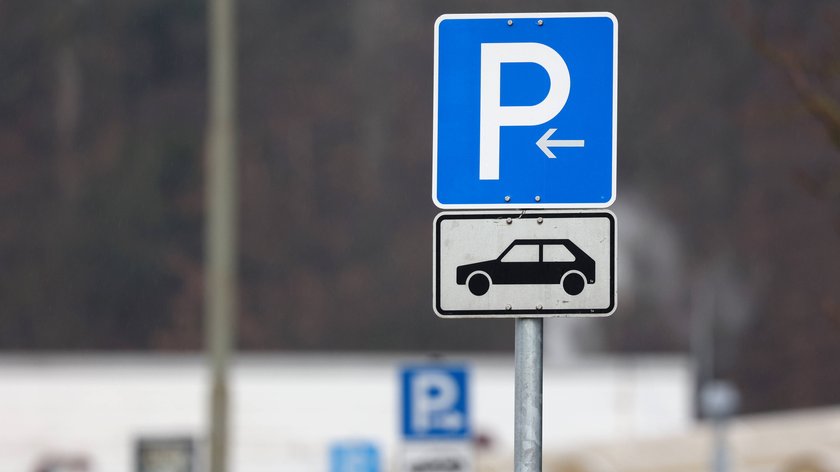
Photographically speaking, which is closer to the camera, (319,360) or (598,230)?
(598,230)

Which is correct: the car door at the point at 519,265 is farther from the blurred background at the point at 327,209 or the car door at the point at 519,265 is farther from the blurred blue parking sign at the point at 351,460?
the blurred background at the point at 327,209

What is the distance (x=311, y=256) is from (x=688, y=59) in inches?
313

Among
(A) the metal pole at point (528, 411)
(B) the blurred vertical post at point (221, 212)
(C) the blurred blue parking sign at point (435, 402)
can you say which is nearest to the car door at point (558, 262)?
(A) the metal pole at point (528, 411)

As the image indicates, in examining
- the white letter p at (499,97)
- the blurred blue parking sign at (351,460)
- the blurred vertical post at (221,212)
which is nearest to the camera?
the white letter p at (499,97)

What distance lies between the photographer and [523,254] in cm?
504

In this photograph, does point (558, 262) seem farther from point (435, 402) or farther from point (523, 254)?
point (435, 402)

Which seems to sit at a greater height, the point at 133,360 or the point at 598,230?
the point at 598,230

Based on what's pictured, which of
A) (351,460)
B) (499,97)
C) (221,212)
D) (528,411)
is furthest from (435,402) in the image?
(528,411)

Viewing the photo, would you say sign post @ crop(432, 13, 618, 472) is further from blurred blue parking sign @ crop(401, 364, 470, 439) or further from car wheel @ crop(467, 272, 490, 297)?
blurred blue parking sign @ crop(401, 364, 470, 439)

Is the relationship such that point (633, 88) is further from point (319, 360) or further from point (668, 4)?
point (319, 360)

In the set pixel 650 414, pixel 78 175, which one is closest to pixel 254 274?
pixel 78 175

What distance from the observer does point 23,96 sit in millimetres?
33562

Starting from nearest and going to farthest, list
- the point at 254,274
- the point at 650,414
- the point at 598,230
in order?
the point at 598,230 → the point at 650,414 → the point at 254,274

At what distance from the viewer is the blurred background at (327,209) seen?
107ft
